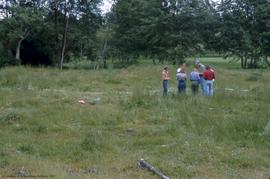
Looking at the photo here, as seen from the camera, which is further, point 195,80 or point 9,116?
point 195,80

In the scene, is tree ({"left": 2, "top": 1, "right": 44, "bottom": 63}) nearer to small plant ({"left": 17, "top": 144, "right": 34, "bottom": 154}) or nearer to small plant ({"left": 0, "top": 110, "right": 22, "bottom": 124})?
small plant ({"left": 0, "top": 110, "right": 22, "bottom": 124})

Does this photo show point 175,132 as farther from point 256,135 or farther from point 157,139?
point 256,135

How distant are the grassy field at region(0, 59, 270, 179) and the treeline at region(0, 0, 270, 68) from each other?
33.1m

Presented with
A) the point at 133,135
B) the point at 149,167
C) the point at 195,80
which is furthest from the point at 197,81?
the point at 149,167

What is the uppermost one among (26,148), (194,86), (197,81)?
(197,81)

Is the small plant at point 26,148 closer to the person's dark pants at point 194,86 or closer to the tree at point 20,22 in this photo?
the person's dark pants at point 194,86

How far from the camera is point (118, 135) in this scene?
1199cm

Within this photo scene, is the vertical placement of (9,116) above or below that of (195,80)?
below

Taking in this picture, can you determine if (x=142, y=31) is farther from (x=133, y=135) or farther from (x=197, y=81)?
(x=133, y=135)

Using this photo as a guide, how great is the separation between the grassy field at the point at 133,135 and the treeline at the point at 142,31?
33075mm

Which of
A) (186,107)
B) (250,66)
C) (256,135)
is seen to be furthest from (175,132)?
(250,66)

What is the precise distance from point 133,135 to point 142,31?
42789mm

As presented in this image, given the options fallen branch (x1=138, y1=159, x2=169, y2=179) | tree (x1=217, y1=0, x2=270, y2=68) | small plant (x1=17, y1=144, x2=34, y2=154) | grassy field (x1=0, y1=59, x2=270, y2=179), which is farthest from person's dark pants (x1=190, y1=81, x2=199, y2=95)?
tree (x1=217, y1=0, x2=270, y2=68)

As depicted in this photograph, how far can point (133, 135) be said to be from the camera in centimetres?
1204
